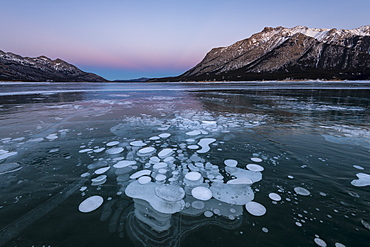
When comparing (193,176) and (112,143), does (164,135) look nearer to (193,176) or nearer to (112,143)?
(112,143)

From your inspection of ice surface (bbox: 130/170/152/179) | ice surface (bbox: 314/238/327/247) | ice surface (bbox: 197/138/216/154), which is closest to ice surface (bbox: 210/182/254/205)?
ice surface (bbox: 314/238/327/247)

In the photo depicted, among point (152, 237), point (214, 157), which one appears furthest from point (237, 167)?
point (152, 237)

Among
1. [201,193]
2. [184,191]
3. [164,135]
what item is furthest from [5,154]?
[201,193]

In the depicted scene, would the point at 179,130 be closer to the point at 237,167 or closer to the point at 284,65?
the point at 237,167

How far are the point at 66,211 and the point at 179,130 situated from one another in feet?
16.4

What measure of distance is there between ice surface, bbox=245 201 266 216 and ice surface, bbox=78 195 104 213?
8.26 ft

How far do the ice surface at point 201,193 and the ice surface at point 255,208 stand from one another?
67 centimetres

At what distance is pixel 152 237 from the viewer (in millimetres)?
2186

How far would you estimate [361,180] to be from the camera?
136 inches

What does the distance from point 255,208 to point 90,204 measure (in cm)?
281

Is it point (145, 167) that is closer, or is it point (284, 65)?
point (145, 167)

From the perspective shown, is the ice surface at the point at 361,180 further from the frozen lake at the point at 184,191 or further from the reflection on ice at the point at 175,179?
the reflection on ice at the point at 175,179

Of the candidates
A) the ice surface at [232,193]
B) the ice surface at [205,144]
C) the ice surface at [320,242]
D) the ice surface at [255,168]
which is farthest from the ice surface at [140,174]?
the ice surface at [320,242]

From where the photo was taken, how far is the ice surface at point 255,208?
263cm
